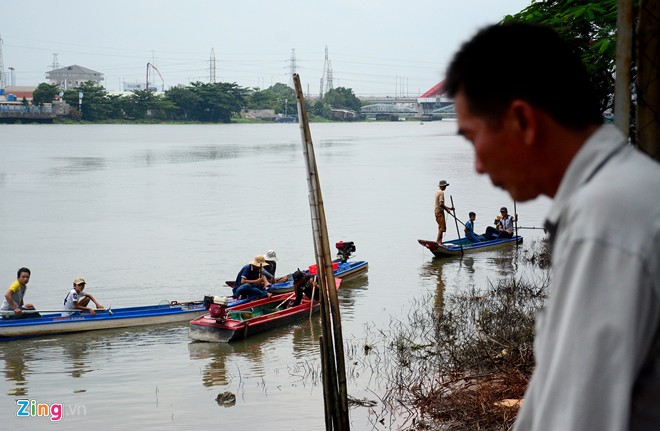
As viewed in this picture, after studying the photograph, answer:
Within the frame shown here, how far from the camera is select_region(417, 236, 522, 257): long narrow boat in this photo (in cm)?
2720

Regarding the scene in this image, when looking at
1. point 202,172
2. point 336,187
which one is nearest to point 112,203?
point 336,187

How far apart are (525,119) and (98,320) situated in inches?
679

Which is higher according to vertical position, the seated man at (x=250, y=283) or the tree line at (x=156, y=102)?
the tree line at (x=156, y=102)

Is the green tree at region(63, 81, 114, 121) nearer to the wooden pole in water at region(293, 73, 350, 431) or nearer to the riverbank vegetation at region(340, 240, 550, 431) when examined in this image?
the riverbank vegetation at region(340, 240, 550, 431)

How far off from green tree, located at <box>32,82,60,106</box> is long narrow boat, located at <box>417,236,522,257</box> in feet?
409

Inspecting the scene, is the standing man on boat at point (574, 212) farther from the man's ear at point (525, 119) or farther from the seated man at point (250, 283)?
the seated man at point (250, 283)

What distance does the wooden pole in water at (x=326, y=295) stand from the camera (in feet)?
25.8

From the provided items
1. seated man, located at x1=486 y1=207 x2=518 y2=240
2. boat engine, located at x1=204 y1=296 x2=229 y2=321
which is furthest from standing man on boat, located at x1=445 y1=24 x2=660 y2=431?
seated man, located at x1=486 y1=207 x2=518 y2=240

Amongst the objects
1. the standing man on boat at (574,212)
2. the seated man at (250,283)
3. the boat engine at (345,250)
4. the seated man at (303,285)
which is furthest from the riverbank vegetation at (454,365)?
the standing man on boat at (574,212)

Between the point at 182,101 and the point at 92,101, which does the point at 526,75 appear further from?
the point at 182,101

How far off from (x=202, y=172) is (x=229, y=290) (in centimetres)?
4495

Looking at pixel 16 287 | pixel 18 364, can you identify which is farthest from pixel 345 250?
pixel 18 364

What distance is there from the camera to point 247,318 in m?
18.3

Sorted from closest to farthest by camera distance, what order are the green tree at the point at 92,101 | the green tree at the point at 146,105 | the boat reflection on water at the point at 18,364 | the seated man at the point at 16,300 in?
the boat reflection on water at the point at 18,364
the seated man at the point at 16,300
the green tree at the point at 92,101
the green tree at the point at 146,105
